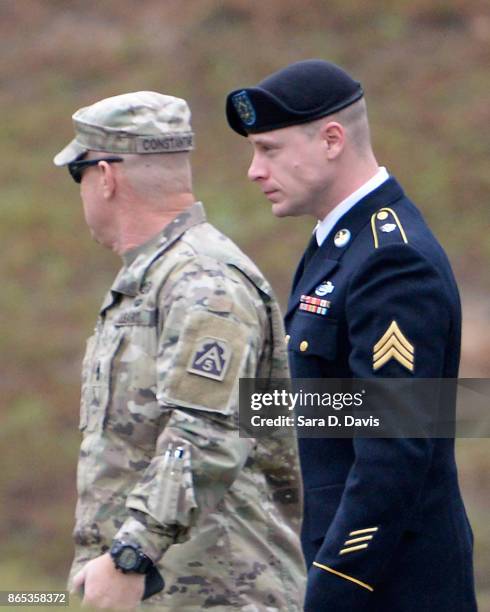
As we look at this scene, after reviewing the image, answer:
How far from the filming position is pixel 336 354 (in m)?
3.58

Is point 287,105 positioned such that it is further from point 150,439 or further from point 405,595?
point 405,595

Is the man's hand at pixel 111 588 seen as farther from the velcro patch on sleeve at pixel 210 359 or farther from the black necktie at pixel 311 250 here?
the black necktie at pixel 311 250

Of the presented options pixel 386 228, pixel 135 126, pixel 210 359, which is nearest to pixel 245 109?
pixel 135 126

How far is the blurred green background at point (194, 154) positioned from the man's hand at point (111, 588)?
3712 millimetres

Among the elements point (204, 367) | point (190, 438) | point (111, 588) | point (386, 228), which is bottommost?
point (111, 588)

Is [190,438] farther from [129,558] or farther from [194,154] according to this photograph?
[194,154]

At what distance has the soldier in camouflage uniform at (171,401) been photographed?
3.28 meters

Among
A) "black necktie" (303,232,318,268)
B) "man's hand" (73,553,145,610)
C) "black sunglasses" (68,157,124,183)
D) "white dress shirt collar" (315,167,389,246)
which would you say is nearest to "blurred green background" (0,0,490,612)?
"black necktie" (303,232,318,268)

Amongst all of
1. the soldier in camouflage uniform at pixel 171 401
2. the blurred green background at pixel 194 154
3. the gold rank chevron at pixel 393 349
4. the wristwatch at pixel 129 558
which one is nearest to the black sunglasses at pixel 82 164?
the soldier in camouflage uniform at pixel 171 401

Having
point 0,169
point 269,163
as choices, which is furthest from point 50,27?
point 269,163

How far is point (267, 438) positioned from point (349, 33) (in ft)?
25.8

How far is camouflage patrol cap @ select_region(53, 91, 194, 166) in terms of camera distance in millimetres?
3559

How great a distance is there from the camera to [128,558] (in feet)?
10.6

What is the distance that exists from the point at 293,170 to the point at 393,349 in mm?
504
